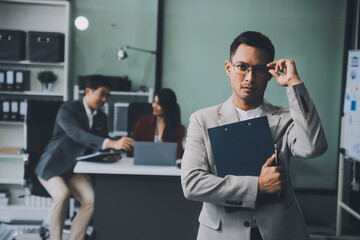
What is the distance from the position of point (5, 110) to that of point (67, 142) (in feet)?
4.67

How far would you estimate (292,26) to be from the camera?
4.34 m

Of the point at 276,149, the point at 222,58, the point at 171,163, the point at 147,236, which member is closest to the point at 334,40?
the point at 222,58

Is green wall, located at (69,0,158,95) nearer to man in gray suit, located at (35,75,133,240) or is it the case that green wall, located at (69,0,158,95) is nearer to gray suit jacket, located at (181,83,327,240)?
man in gray suit, located at (35,75,133,240)

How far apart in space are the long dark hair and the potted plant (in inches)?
54.5

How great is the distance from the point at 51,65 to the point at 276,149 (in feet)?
12.1

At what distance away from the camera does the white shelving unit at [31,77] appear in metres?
4.07

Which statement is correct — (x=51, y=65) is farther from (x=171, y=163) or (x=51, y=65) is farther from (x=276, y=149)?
(x=276, y=149)

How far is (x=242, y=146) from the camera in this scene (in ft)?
3.66

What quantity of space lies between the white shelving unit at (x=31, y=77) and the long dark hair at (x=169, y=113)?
49.4 inches

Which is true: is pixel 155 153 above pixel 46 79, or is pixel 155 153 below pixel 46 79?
below

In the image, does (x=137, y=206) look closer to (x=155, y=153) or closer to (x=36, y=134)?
(x=155, y=153)

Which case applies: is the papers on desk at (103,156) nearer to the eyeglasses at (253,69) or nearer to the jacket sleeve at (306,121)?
the eyeglasses at (253,69)

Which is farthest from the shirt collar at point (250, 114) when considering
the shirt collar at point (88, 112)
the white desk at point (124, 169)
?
the shirt collar at point (88, 112)

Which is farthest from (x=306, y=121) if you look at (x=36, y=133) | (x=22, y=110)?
(x=22, y=110)
